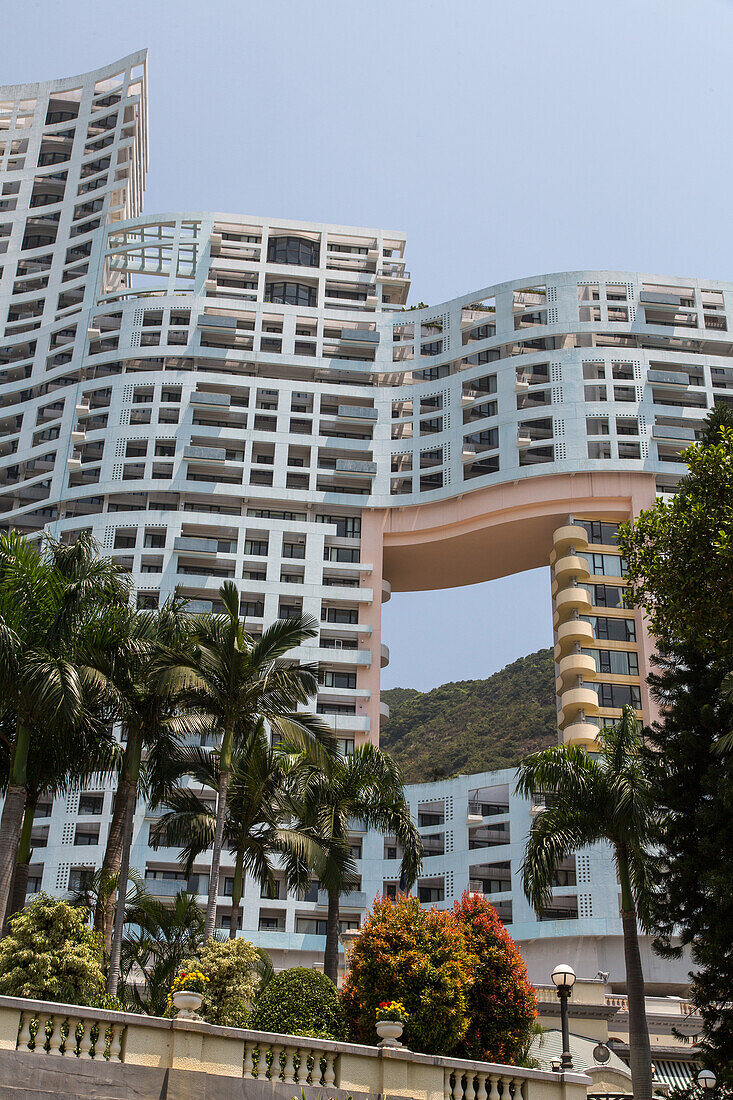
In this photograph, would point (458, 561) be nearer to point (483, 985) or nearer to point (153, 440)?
point (153, 440)

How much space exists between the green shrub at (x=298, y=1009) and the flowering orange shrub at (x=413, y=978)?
0.74 metres

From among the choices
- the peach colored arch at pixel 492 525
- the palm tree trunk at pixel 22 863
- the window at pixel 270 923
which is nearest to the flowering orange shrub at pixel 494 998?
the palm tree trunk at pixel 22 863

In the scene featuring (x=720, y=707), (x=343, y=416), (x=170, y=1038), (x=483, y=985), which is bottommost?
(x=170, y=1038)

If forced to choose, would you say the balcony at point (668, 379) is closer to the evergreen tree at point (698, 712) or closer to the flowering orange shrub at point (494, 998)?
the evergreen tree at point (698, 712)

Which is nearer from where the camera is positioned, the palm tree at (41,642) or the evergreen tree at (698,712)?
the evergreen tree at (698,712)

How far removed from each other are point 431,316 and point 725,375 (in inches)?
712

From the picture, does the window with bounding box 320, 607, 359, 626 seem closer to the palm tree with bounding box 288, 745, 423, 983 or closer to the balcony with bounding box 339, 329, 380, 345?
the balcony with bounding box 339, 329, 380, 345

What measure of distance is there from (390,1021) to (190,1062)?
392cm

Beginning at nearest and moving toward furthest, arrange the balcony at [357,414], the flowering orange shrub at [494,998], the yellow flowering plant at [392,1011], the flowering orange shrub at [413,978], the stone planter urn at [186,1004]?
the stone planter urn at [186,1004], the yellow flowering plant at [392,1011], the flowering orange shrub at [413,978], the flowering orange shrub at [494,998], the balcony at [357,414]

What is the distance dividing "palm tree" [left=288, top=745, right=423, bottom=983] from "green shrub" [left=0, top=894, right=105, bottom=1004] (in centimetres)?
1113

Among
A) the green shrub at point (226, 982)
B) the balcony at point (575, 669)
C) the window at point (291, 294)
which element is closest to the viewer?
the green shrub at point (226, 982)

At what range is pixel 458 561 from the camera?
77.5 meters

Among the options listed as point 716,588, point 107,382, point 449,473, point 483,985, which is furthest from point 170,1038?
point 107,382

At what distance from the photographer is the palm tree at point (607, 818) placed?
106ft
